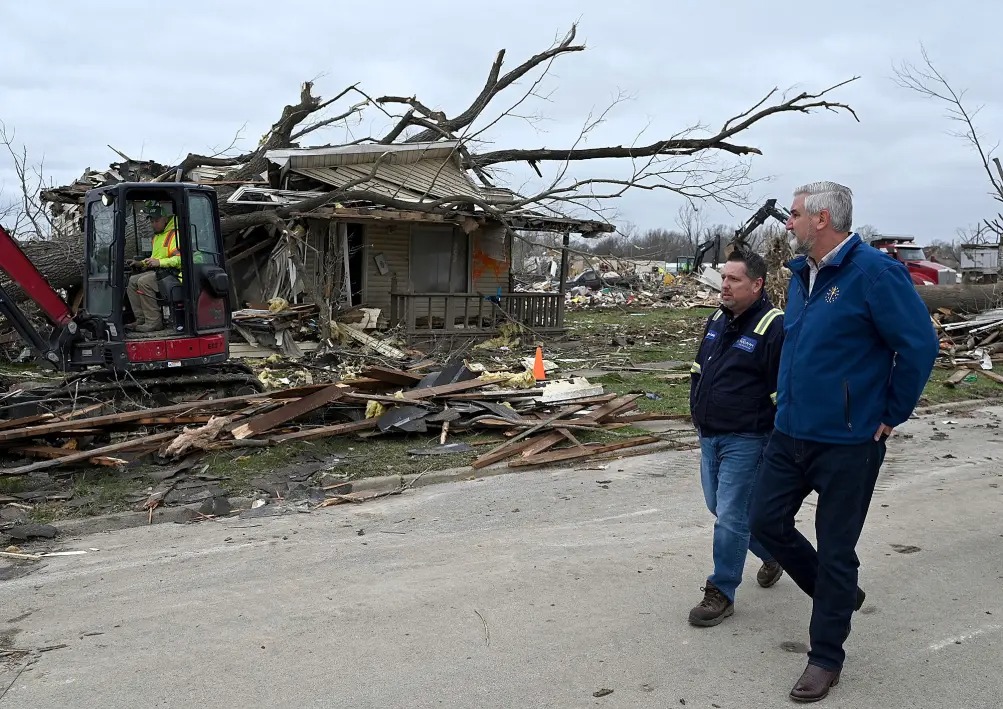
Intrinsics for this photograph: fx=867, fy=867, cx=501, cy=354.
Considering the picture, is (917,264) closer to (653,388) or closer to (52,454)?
(653,388)

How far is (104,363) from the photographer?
10188 mm

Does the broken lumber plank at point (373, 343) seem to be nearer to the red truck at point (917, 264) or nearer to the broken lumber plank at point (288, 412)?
the broken lumber plank at point (288, 412)

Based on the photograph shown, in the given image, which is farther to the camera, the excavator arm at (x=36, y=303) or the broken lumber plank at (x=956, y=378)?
the broken lumber plank at (x=956, y=378)

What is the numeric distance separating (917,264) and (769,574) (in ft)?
91.4

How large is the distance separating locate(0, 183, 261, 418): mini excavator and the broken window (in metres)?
10.0

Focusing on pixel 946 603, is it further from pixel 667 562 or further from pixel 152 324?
pixel 152 324

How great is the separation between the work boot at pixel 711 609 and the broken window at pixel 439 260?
16.7m

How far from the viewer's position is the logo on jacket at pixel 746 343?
456cm

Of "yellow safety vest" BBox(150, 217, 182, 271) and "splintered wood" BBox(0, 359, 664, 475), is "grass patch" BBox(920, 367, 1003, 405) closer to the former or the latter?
"splintered wood" BBox(0, 359, 664, 475)

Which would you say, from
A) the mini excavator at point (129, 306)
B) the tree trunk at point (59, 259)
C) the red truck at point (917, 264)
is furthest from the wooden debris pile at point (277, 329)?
the red truck at point (917, 264)

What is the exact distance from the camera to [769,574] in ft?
17.1

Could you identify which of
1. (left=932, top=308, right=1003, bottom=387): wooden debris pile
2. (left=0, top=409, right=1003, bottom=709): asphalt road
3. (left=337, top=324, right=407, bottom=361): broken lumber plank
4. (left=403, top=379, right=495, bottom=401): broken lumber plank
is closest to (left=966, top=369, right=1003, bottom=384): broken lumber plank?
(left=932, top=308, right=1003, bottom=387): wooden debris pile

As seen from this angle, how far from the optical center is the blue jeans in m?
4.60

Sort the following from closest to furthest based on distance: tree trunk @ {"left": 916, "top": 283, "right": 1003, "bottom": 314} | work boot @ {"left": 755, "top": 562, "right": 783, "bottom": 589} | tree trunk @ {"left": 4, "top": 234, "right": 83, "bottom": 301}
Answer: work boot @ {"left": 755, "top": 562, "right": 783, "bottom": 589} → tree trunk @ {"left": 4, "top": 234, "right": 83, "bottom": 301} → tree trunk @ {"left": 916, "top": 283, "right": 1003, "bottom": 314}
